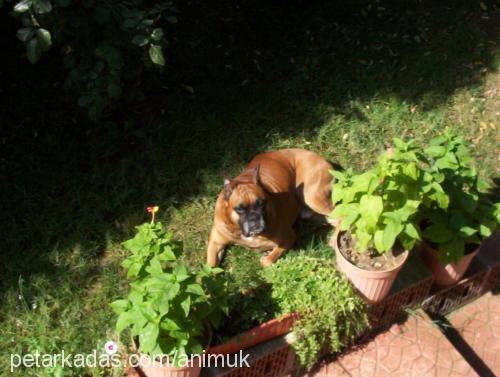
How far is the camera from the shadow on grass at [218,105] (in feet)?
16.3

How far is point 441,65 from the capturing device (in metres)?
6.34

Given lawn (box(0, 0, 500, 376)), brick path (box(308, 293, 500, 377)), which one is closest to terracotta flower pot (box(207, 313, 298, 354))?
brick path (box(308, 293, 500, 377))

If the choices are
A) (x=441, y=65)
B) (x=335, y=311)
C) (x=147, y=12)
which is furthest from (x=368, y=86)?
(x=335, y=311)

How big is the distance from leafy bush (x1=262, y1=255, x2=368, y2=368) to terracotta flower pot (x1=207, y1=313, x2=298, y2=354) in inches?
2.7

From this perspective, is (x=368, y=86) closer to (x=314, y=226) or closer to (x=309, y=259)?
(x=314, y=226)

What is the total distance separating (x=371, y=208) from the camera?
3633 millimetres

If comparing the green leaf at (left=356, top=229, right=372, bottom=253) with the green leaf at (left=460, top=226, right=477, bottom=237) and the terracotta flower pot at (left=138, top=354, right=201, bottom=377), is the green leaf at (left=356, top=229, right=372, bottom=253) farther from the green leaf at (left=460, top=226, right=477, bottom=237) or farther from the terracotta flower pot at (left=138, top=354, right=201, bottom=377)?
the terracotta flower pot at (left=138, top=354, right=201, bottom=377)

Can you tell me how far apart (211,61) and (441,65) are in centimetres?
244

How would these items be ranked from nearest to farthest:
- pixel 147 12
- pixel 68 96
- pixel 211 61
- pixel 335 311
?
1. pixel 335 311
2. pixel 147 12
3. pixel 68 96
4. pixel 211 61

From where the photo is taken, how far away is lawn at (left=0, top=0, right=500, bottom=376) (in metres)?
4.51

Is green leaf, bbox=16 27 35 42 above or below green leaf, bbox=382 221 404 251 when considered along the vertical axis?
above

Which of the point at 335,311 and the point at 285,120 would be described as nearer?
the point at 335,311

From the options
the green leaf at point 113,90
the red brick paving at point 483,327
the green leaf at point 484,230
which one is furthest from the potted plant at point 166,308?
the red brick paving at point 483,327

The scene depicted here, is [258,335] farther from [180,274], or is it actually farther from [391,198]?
[391,198]
